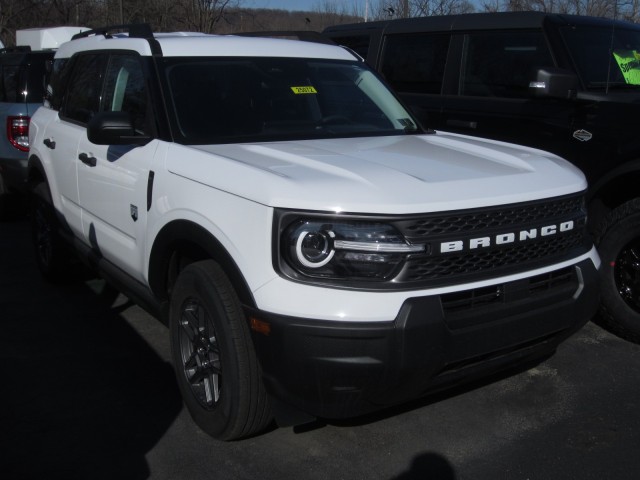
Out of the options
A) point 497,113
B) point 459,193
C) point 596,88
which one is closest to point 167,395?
point 459,193

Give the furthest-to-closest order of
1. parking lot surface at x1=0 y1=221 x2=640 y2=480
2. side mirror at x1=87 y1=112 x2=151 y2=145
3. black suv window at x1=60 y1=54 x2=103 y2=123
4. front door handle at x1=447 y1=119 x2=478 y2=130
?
front door handle at x1=447 y1=119 x2=478 y2=130 < black suv window at x1=60 y1=54 x2=103 y2=123 < side mirror at x1=87 y1=112 x2=151 y2=145 < parking lot surface at x1=0 y1=221 x2=640 y2=480

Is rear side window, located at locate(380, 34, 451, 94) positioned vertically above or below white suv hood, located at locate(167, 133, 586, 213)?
above

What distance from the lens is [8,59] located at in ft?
28.9

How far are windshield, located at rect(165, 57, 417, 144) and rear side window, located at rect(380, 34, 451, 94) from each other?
1.45 m

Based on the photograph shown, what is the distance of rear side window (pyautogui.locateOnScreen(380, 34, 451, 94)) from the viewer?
604cm

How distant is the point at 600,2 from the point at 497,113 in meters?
3.30

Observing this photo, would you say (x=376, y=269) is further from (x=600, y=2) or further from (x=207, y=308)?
(x=600, y=2)

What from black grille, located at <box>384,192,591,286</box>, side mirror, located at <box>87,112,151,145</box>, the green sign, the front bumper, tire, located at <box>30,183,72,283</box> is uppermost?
the green sign

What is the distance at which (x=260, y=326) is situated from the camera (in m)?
2.91

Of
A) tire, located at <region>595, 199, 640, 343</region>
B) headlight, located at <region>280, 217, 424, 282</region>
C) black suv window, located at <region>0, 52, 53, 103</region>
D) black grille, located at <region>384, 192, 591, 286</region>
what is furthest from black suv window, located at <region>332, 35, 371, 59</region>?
headlight, located at <region>280, 217, 424, 282</region>

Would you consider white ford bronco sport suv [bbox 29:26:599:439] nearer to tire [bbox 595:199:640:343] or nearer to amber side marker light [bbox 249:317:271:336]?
amber side marker light [bbox 249:317:271:336]

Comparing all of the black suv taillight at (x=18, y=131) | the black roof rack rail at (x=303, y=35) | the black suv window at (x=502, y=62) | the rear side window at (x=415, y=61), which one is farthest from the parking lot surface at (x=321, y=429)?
the black suv taillight at (x=18, y=131)

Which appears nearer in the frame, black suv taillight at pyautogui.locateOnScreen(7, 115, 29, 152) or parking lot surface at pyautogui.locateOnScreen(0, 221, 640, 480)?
parking lot surface at pyautogui.locateOnScreen(0, 221, 640, 480)

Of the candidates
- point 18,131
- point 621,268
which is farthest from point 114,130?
point 18,131
